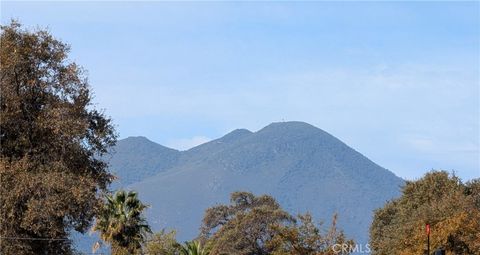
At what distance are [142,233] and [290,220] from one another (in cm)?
4546

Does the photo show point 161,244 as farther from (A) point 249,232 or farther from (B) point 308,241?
(A) point 249,232

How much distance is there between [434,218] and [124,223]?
21.1 meters

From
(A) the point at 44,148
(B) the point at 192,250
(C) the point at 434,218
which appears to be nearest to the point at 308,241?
(A) the point at 44,148

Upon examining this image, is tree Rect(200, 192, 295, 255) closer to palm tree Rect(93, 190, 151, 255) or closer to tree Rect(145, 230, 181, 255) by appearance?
palm tree Rect(93, 190, 151, 255)

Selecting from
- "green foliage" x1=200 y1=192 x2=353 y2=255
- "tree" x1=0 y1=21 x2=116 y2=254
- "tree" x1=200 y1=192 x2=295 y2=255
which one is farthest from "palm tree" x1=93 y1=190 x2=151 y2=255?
"tree" x1=200 y1=192 x2=295 y2=255

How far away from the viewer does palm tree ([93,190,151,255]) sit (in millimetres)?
62344

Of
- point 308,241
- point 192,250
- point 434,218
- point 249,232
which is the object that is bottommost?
point 308,241

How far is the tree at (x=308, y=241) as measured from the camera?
38.7 meters

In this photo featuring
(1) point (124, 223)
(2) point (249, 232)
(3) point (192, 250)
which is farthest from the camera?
(2) point (249, 232)

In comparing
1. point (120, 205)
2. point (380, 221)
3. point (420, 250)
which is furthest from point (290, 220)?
point (420, 250)

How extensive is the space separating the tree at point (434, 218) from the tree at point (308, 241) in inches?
431

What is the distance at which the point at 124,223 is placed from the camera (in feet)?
209

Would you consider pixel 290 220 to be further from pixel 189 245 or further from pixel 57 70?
pixel 57 70

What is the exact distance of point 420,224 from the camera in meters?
57.1
